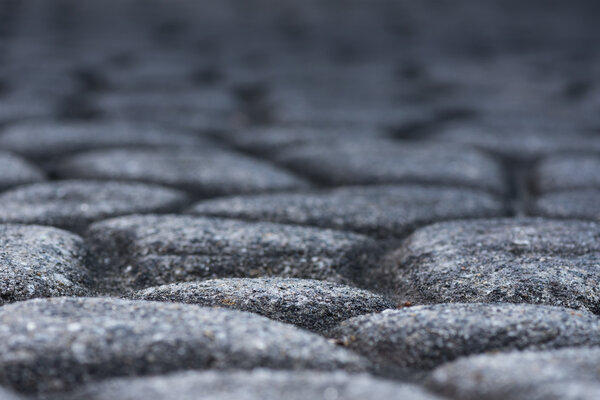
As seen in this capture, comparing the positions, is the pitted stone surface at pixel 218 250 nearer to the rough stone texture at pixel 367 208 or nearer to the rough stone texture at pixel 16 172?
the rough stone texture at pixel 367 208

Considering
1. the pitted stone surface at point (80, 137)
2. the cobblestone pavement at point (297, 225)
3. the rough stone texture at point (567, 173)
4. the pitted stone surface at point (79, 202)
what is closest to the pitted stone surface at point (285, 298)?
the cobblestone pavement at point (297, 225)

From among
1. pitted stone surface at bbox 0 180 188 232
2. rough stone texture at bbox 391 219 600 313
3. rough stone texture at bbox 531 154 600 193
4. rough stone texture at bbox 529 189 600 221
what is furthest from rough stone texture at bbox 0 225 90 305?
rough stone texture at bbox 531 154 600 193

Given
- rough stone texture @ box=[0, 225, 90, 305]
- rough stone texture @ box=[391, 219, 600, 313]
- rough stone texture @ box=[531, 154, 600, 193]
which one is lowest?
rough stone texture @ box=[0, 225, 90, 305]

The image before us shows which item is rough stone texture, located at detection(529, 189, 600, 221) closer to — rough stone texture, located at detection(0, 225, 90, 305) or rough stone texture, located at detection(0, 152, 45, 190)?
rough stone texture, located at detection(0, 225, 90, 305)

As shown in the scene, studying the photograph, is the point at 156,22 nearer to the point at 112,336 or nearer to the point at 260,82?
the point at 260,82

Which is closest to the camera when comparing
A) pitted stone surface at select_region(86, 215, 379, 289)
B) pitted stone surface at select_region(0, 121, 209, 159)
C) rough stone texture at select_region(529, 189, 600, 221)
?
pitted stone surface at select_region(86, 215, 379, 289)

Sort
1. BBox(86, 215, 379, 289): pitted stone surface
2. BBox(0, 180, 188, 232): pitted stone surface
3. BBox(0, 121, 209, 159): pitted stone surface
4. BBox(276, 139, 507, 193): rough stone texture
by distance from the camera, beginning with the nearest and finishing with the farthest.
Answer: BBox(86, 215, 379, 289): pitted stone surface, BBox(0, 180, 188, 232): pitted stone surface, BBox(276, 139, 507, 193): rough stone texture, BBox(0, 121, 209, 159): pitted stone surface

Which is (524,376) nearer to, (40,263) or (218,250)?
(218,250)
